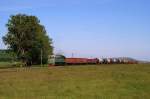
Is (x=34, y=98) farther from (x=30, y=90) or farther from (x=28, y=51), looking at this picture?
(x=28, y=51)

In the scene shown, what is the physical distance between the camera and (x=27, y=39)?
9325cm

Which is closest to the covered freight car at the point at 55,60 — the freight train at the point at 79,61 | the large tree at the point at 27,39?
the freight train at the point at 79,61

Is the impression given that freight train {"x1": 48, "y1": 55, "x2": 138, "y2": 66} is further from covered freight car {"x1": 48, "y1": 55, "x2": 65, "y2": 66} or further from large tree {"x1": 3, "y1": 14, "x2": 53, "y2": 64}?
large tree {"x1": 3, "y1": 14, "x2": 53, "y2": 64}

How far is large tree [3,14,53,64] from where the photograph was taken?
300ft

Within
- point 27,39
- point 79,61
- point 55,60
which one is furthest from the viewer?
point 27,39

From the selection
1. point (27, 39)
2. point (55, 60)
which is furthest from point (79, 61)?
point (27, 39)

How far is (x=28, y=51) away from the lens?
303ft

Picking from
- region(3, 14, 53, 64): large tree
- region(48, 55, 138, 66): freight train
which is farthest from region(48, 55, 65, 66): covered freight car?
region(3, 14, 53, 64): large tree

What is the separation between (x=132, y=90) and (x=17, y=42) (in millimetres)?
70105

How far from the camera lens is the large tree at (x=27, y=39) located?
91.5 m

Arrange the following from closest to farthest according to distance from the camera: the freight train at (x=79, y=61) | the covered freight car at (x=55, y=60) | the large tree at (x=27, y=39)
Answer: the freight train at (x=79, y=61) → the covered freight car at (x=55, y=60) → the large tree at (x=27, y=39)

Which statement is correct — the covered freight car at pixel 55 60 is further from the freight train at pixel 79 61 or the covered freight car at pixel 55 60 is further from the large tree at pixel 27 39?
the large tree at pixel 27 39

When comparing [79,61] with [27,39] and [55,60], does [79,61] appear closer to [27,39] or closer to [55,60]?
[55,60]

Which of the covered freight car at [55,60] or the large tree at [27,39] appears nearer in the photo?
the covered freight car at [55,60]
